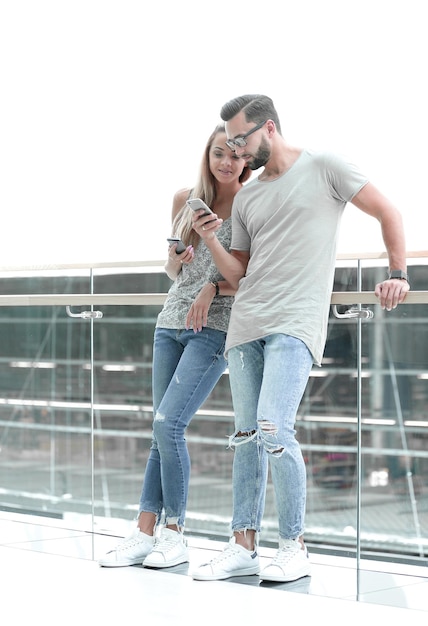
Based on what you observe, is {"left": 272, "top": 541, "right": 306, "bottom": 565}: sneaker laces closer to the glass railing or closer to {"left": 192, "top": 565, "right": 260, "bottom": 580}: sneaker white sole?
{"left": 192, "top": 565, "right": 260, "bottom": 580}: sneaker white sole

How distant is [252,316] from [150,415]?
1.49 m

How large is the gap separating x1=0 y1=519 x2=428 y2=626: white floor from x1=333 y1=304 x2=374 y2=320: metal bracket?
2.42 ft

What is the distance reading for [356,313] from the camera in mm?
3031

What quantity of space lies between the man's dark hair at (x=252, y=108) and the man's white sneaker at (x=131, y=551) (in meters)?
1.29

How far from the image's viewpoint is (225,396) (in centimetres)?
370

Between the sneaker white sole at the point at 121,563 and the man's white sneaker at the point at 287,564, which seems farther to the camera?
the sneaker white sole at the point at 121,563

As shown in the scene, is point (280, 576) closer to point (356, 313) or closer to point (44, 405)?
point (356, 313)

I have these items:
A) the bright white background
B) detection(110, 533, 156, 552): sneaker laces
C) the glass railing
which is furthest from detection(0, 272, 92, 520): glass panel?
the bright white background

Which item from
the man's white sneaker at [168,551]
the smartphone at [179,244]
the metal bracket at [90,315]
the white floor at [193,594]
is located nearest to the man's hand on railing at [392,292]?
the smartphone at [179,244]

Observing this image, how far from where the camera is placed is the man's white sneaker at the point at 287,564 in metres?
2.69

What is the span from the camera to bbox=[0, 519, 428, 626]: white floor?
2398 millimetres

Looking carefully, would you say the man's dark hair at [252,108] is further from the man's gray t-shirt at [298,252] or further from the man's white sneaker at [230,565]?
the man's white sneaker at [230,565]

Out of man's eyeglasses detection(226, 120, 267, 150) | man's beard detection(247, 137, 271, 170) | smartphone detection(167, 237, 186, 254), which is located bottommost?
smartphone detection(167, 237, 186, 254)

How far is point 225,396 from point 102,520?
2.11 feet
